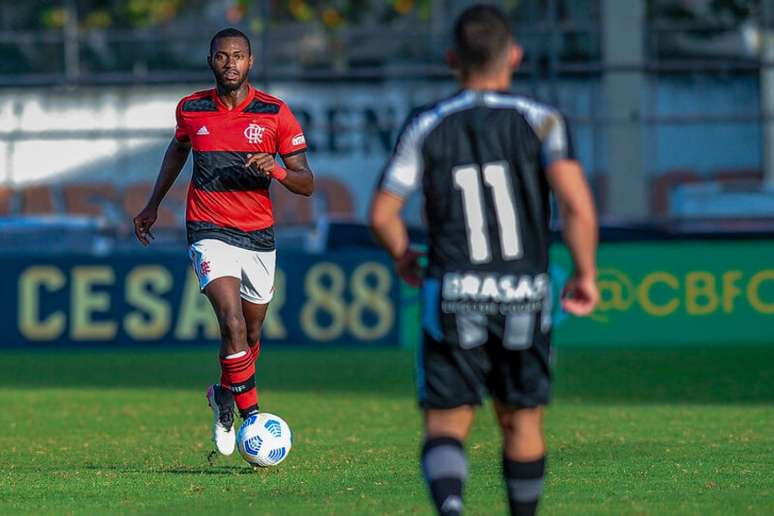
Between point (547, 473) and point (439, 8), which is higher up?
point (439, 8)

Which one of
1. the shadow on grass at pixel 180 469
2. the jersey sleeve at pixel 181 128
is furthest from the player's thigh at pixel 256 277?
the shadow on grass at pixel 180 469

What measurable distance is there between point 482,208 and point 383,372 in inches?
409

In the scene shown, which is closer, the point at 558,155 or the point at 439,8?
the point at 558,155

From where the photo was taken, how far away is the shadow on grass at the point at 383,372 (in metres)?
13.7

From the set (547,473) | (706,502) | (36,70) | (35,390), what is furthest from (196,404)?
(36,70)

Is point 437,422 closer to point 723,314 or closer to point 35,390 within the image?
point 35,390

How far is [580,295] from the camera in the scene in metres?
5.46

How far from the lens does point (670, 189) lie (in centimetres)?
2283

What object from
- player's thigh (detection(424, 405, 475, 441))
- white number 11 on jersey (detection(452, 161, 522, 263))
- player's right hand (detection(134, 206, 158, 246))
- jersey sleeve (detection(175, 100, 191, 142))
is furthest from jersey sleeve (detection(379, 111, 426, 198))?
player's right hand (detection(134, 206, 158, 246))

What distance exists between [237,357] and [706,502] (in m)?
2.72

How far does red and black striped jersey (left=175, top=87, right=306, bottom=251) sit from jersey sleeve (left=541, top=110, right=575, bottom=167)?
343 cm

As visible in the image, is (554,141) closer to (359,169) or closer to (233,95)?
(233,95)

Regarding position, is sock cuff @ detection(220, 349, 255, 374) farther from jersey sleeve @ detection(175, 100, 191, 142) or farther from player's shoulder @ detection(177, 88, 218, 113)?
player's shoulder @ detection(177, 88, 218, 113)

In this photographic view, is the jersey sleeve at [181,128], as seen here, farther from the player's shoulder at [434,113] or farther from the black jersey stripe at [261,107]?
the player's shoulder at [434,113]
